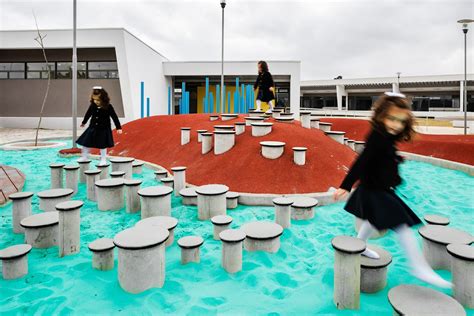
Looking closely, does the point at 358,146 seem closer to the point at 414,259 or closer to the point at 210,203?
the point at 210,203

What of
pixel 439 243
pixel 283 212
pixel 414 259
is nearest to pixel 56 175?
pixel 283 212

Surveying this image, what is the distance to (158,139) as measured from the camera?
11055 millimetres

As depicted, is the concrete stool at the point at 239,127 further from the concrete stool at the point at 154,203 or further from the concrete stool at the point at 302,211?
the concrete stool at the point at 154,203

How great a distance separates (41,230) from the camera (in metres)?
4.04

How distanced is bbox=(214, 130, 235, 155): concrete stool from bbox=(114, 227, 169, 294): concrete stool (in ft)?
15.5

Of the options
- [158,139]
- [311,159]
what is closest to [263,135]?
[311,159]

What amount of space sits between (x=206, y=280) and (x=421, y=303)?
205 centimetres

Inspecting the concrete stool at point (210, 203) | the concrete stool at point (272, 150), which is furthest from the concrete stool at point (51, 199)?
the concrete stool at point (272, 150)

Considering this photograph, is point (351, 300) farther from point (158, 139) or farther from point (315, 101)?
point (315, 101)

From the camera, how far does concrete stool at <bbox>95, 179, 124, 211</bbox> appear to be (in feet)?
18.2

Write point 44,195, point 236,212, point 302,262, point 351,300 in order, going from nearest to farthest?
point 351,300
point 302,262
point 44,195
point 236,212

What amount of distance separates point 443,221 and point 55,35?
79.8 ft

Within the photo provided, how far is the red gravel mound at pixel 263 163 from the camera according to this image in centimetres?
648

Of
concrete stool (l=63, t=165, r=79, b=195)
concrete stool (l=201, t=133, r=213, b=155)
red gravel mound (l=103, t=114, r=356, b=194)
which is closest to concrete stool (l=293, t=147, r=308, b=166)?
red gravel mound (l=103, t=114, r=356, b=194)
